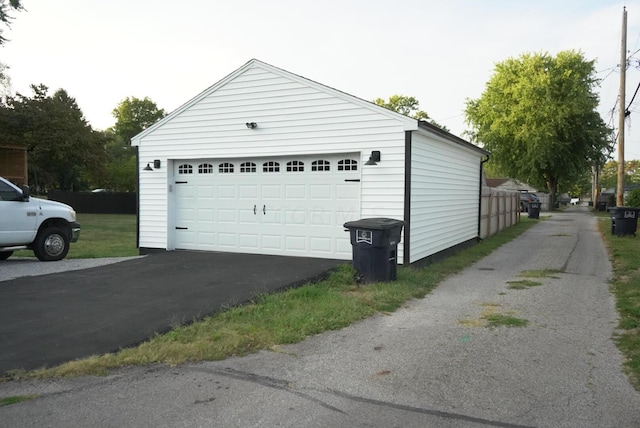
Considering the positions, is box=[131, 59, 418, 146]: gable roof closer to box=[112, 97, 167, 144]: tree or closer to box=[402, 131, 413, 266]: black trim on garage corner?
box=[402, 131, 413, 266]: black trim on garage corner

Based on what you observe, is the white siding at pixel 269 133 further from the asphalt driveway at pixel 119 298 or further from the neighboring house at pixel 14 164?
the neighboring house at pixel 14 164

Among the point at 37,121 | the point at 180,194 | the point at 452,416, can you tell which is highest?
the point at 37,121

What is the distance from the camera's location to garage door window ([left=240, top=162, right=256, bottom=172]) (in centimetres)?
1190

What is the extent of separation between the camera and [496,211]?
67.7 ft

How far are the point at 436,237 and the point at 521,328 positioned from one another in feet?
19.8

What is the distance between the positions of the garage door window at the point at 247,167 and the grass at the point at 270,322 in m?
3.71

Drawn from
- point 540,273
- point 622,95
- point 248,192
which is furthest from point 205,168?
point 622,95

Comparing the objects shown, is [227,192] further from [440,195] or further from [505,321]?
[505,321]

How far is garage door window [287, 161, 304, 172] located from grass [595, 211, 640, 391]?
255 inches

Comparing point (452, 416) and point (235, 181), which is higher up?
point (235, 181)

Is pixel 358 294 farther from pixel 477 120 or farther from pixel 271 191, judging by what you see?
pixel 477 120

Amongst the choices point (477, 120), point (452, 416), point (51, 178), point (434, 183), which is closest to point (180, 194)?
point (434, 183)

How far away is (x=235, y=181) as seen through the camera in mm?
12047

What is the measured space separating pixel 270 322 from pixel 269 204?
5.75 metres
